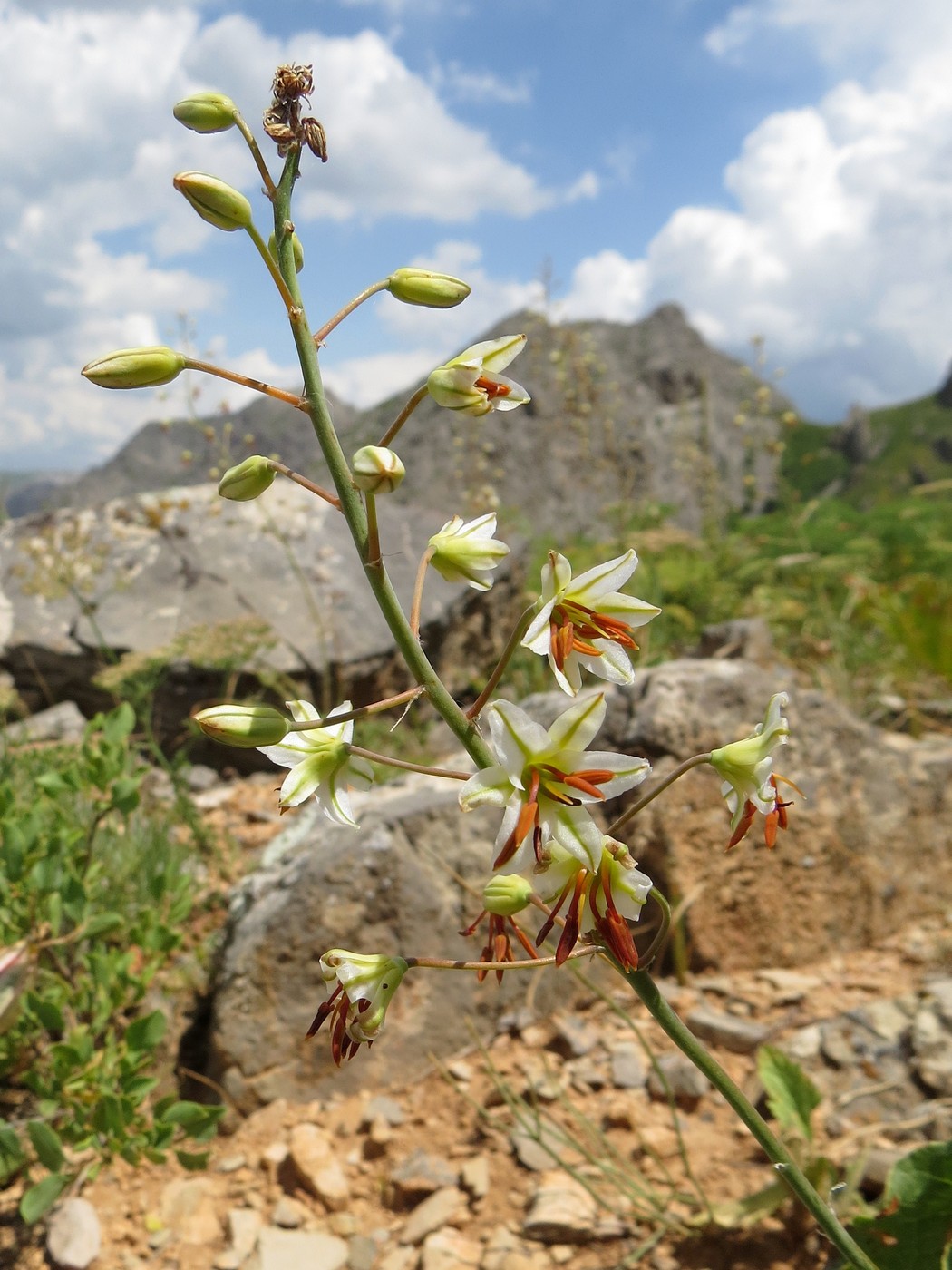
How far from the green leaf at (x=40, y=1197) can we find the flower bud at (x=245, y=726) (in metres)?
1.75

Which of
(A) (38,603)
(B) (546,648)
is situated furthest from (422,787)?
(A) (38,603)

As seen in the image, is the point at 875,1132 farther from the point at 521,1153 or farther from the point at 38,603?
the point at 38,603

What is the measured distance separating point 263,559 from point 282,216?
5600 millimetres

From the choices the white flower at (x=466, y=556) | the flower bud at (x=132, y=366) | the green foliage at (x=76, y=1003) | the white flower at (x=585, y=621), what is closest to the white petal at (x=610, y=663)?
the white flower at (x=585, y=621)

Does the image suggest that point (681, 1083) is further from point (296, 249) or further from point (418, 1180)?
point (296, 249)

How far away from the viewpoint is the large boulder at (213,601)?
6.25 meters

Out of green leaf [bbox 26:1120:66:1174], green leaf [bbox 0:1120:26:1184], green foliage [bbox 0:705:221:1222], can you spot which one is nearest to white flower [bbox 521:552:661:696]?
green foliage [bbox 0:705:221:1222]

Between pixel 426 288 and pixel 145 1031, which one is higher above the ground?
pixel 426 288

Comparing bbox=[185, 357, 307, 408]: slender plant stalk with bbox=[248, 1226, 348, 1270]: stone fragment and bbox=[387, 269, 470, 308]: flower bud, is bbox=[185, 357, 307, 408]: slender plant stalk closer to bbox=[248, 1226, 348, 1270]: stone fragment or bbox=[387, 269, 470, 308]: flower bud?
bbox=[387, 269, 470, 308]: flower bud

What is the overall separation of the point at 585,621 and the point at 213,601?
5.52 m

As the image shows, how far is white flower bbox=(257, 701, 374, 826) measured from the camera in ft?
5.75

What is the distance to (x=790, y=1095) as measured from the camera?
108 inches

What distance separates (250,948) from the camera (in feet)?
11.8

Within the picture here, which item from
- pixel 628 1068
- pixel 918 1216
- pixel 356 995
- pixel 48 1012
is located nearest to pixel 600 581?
pixel 356 995
